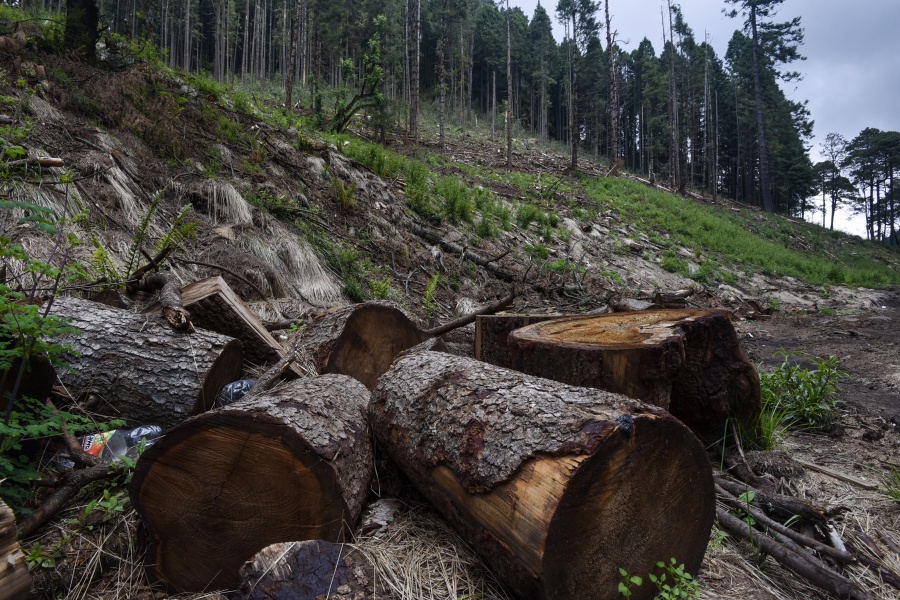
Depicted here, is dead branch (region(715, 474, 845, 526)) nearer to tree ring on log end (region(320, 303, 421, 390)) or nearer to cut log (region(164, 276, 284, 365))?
tree ring on log end (region(320, 303, 421, 390))

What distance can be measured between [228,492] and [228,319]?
2.03 meters

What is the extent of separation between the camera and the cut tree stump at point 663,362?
2602mm

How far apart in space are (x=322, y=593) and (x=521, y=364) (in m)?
1.81

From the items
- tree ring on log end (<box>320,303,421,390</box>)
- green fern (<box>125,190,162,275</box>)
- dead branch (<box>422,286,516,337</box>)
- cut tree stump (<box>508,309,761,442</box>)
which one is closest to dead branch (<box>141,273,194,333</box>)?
green fern (<box>125,190,162,275</box>)

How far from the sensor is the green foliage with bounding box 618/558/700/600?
5.16 ft

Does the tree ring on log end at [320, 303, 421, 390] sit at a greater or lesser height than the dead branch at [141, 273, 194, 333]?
lesser

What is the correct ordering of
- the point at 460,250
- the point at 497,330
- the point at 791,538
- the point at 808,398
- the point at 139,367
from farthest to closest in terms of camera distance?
the point at 460,250 < the point at 497,330 < the point at 808,398 < the point at 139,367 < the point at 791,538

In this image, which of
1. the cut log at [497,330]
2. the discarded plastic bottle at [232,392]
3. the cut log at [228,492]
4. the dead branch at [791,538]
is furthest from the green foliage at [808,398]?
the discarded plastic bottle at [232,392]

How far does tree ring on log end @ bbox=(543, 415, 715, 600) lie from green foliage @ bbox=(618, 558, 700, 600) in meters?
0.02

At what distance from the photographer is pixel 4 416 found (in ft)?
6.30

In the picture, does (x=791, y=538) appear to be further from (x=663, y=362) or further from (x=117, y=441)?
(x=117, y=441)

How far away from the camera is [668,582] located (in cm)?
173

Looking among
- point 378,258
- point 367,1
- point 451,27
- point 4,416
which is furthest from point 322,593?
point 451,27

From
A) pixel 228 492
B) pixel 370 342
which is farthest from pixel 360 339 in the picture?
pixel 228 492
